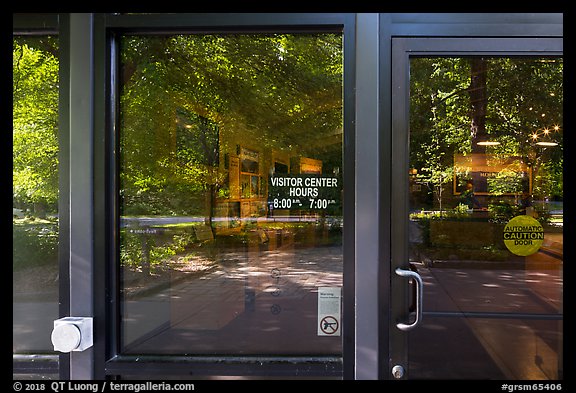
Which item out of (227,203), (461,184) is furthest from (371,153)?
(227,203)

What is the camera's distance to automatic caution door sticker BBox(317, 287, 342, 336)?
228 centimetres

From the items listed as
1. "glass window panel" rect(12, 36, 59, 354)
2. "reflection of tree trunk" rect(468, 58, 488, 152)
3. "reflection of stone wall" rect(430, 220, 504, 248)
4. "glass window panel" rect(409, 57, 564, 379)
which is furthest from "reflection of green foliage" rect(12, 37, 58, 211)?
"reflection of tree trunk" rect(468, 58, 488, 152)

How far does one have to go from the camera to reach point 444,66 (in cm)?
224

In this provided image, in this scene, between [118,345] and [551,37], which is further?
[118,345]

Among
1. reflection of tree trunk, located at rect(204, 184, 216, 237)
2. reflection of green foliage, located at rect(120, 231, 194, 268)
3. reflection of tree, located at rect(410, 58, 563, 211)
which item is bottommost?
reflection of green foliage, located at rect(120, 231, 194, 268)

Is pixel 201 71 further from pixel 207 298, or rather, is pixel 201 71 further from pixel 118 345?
pixel 118 345

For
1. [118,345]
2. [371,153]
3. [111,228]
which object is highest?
[371,153]

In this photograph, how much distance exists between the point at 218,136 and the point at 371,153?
929 millimetres

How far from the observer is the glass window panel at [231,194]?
2293 millimetres

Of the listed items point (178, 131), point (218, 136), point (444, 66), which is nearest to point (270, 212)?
point (218, 136)

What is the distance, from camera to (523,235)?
7.34 ft

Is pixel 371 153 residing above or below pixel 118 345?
above

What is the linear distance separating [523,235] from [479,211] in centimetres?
29

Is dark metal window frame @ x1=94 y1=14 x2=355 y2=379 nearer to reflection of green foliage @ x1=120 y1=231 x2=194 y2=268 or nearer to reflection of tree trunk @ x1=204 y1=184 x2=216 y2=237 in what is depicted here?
reflection of green foliage @ x1=120 y1=231 x2=194 y2=268
